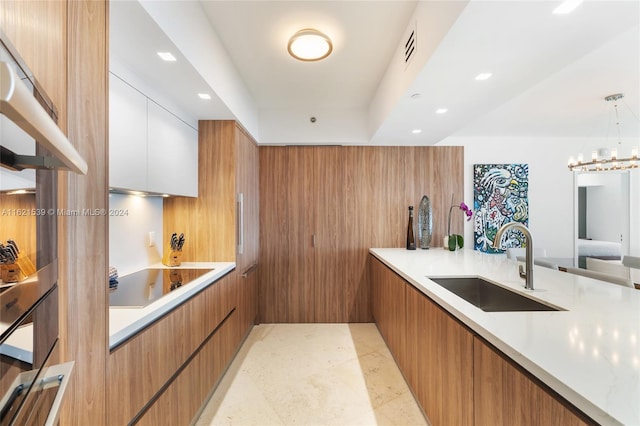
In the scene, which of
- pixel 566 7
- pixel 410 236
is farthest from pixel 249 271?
pixel 566 7

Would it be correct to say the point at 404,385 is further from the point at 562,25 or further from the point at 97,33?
the point at 97,33

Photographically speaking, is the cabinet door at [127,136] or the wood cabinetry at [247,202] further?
the wood cabinetry at [247,202]

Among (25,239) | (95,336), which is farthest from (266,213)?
(25,239)

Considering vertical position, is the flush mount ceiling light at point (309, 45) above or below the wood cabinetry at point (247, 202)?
above

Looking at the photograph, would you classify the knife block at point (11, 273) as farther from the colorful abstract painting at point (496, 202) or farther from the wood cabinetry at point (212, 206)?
the colorful abstract painting at point (496, 202)

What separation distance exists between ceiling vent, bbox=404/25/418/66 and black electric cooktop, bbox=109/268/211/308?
2.02m

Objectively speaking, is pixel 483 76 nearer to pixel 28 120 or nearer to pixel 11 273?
pixel 28 120

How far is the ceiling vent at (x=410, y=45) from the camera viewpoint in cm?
167

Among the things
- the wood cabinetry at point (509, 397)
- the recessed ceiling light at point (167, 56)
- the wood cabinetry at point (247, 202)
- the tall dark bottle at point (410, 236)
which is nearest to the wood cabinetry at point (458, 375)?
the wood cabinetry at point (509, 397)

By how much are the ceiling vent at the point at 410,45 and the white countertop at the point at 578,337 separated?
144cm

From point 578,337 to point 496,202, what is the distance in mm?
3437

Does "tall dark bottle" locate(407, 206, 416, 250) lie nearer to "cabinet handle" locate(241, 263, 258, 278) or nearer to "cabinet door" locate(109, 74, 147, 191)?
"cabinet handle" locate(241, 263, 258, 278)

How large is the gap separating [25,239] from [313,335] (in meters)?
2.80

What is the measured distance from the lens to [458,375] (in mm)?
1257
